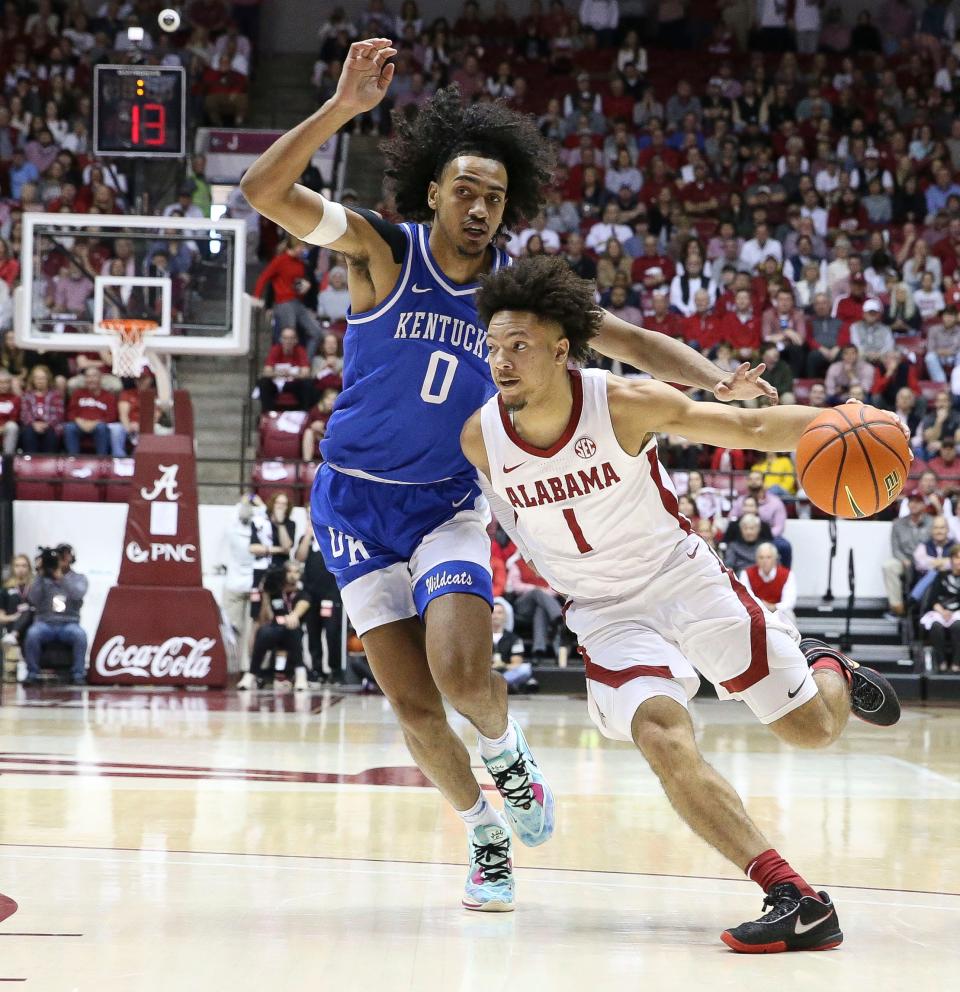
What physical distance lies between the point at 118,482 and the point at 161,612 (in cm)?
219

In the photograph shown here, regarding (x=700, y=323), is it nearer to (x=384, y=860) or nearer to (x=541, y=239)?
(x=541, y=239)

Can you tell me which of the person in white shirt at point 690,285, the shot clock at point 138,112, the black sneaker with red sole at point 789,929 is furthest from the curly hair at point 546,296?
the person in white shirt at point 690,285

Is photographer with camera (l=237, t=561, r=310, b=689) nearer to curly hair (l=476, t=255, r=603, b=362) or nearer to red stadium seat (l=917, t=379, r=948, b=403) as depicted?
red stadium seat (l=917, t=379, r=948, b=403)

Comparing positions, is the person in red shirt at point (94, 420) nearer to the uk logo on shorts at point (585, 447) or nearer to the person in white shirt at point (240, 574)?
the person in white shirt at point (240, 574)

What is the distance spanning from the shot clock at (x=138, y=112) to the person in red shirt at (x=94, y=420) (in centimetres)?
320

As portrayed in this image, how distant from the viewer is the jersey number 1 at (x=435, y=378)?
4629 mm

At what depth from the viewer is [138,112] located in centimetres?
1183

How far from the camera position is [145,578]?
12.2 metres

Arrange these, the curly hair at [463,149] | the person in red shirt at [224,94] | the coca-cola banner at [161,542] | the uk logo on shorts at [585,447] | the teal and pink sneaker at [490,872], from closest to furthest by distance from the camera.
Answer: the uk logo on shorts at [585,447] → the teal and pink sneaker at [490,872] → the curly hair at [463,149] → the coca-cola banner at [161,542] → the person in red shirt at [224,94]

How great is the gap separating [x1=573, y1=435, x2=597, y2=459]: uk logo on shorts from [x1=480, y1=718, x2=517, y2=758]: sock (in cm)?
94

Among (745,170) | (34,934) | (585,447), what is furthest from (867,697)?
Answer: (745,170)

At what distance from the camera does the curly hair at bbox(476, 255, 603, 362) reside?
441cm

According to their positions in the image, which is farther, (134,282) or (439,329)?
(134,282)

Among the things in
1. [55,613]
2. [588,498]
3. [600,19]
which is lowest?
[55,613]
